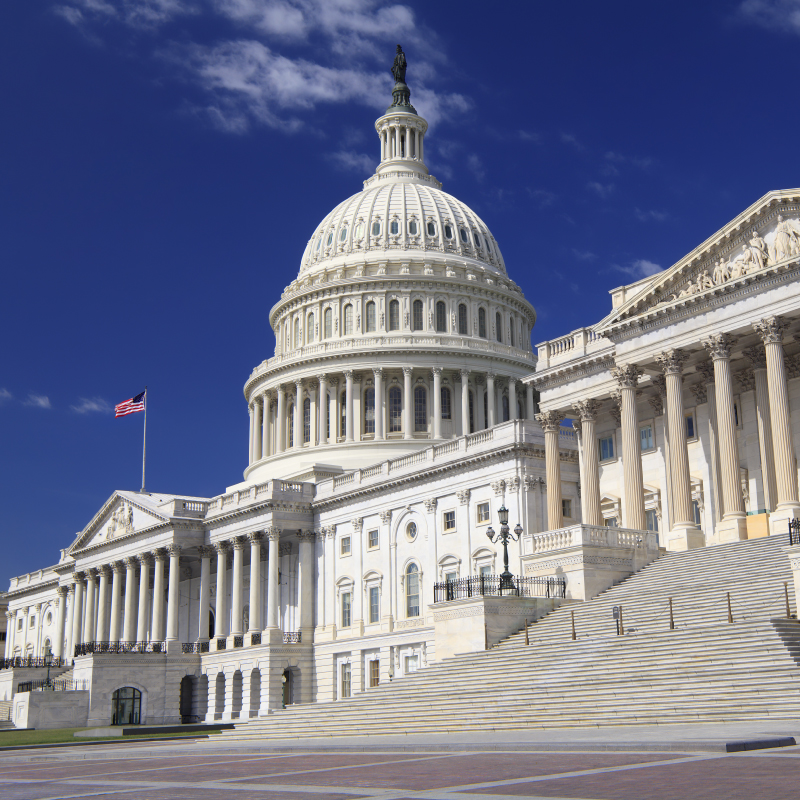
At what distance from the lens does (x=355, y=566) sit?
7812 centimetres

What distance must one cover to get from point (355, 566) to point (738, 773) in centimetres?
6327

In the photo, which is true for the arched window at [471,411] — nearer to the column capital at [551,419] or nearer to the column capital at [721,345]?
the column capital at [551,419]

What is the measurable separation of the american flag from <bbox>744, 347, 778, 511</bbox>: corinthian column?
56252 mm

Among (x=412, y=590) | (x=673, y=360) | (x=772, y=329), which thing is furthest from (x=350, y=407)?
(x=772, y=329)

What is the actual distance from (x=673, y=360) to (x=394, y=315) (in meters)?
56.4

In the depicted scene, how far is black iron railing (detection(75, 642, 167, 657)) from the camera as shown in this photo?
3368 inches

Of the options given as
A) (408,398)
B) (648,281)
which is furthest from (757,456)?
(408,398)

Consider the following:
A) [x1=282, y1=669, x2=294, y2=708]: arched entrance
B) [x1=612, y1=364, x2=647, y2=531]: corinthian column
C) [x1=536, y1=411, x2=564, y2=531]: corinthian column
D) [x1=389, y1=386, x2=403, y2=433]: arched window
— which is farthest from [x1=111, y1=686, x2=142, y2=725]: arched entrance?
[x1=612, y1=364, x2=647, y2=531]: corinthian column

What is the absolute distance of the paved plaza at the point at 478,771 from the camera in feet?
48.9

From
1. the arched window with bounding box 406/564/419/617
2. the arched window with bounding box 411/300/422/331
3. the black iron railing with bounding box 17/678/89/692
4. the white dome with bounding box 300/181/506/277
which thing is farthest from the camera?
the white dome with bounding box 300/181/506/277

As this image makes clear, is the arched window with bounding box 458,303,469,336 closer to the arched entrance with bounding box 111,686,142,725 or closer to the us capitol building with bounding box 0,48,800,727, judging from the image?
the us capitol building with bounding box 0,48,800,727

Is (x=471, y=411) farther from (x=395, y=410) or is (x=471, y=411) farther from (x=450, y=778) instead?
(x=450, y=778)

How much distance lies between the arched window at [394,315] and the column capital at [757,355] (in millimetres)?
55882

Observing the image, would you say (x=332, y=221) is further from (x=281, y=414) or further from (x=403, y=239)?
(x=281, y=414)
